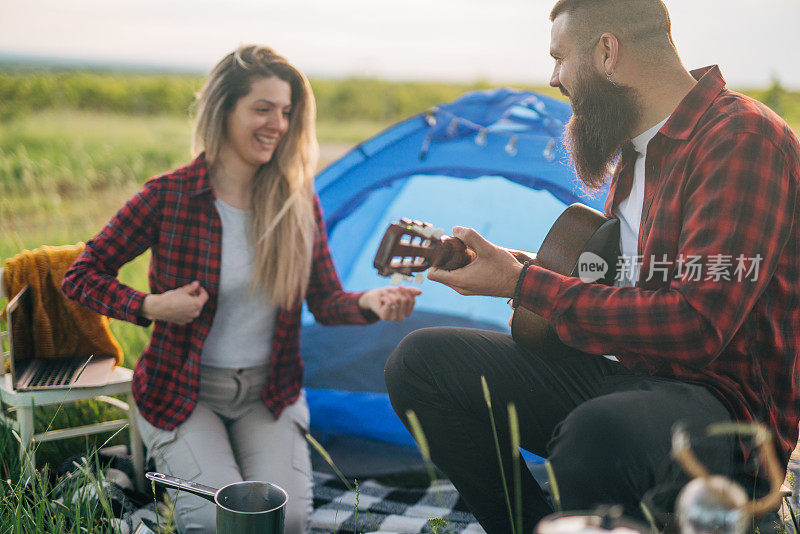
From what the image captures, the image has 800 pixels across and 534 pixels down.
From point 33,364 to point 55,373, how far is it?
0.12 m

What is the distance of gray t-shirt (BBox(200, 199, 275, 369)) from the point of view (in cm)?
207

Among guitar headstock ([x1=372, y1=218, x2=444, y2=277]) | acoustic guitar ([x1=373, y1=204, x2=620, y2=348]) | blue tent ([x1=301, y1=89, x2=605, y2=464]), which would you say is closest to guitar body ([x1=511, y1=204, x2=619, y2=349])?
acoustic guitar ([x1=373, y1=204, x2=620, y2=348])

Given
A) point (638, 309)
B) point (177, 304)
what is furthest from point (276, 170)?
point (638, 309)

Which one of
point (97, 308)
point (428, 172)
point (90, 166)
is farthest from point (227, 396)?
point (90, 166)

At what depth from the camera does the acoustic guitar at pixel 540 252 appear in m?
1.57

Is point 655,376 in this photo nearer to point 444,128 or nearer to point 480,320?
point 444,128

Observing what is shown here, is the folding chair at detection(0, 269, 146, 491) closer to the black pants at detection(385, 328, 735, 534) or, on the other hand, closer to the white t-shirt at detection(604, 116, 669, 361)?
the black pants at detection(385, 328, 735, 534)

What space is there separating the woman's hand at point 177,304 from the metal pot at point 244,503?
0.66m

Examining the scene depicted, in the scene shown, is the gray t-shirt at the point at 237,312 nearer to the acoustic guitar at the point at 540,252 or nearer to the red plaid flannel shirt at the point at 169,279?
the red plaid flannel shirt at the point at 169,279

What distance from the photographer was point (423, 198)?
3.15 metres

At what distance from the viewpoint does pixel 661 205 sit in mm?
1437

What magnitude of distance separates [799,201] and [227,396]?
5.11 feet

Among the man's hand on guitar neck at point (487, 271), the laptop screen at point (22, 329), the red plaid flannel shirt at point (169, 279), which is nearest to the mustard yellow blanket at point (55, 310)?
the laptop screen at point (22, 329)

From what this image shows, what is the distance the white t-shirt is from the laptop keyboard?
153cm
